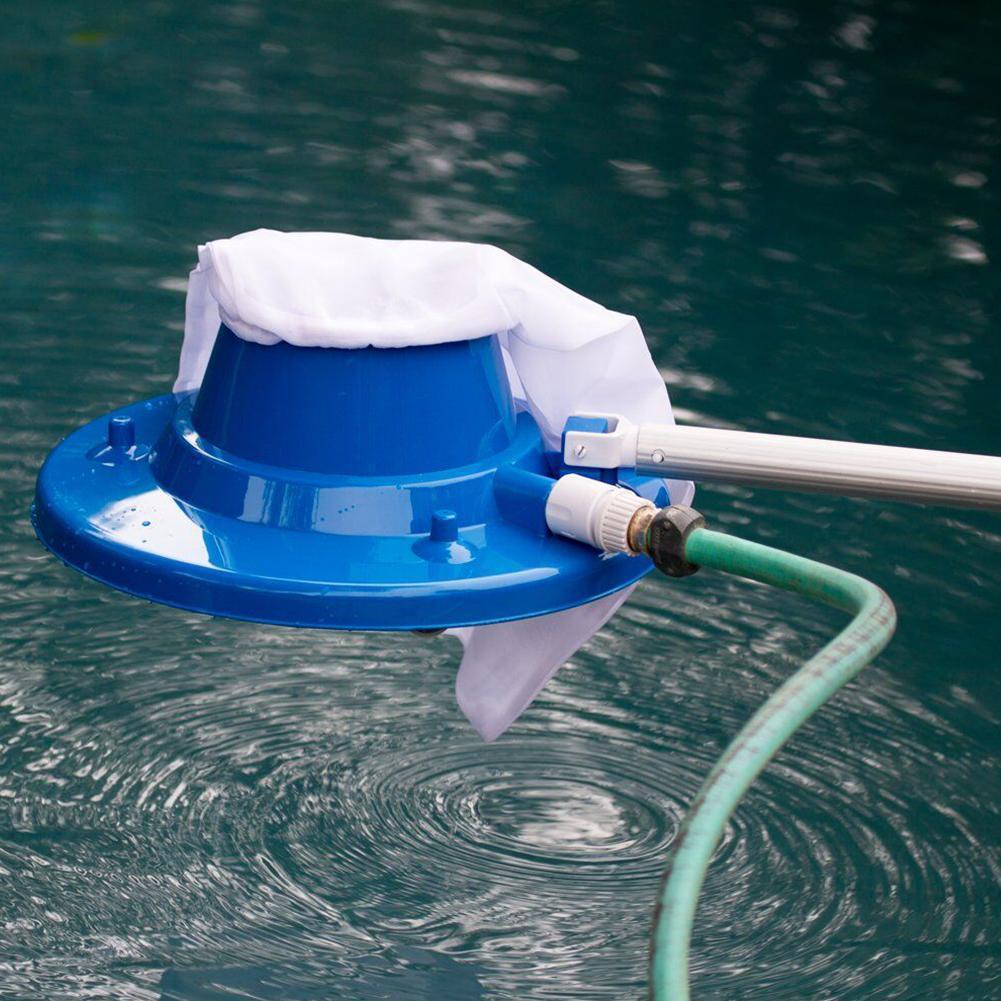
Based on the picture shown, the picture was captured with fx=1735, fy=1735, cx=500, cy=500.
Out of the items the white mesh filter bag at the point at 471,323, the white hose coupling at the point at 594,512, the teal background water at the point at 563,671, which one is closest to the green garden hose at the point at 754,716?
the white hose coupling at the point at 594,512

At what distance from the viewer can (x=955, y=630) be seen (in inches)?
56.2

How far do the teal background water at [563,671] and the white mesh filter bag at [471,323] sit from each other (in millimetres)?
249

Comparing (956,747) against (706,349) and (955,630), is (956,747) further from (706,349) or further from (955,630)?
(706,349)

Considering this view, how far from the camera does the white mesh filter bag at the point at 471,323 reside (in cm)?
82

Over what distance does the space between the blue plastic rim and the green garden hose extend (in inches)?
2.5

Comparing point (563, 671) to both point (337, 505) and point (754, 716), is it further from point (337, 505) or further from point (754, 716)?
point (754, 716)

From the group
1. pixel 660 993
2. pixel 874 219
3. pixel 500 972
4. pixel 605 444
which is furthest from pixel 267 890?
pixel 874 219

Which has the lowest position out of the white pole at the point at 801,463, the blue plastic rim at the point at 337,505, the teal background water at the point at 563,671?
the teal background water at the point at 563,671

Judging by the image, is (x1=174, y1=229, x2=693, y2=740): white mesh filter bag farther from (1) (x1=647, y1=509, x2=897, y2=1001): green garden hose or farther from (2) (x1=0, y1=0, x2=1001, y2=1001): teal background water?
(2) (x1=0, y1=0, x2=1001, y2=1001): teal background water

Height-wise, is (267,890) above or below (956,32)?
below

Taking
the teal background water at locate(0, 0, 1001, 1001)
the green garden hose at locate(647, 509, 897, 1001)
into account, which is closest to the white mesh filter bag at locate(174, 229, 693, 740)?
the green garden hose at locate(647, 509, 897, 1001)

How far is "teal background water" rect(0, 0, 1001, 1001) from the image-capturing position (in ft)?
3.67

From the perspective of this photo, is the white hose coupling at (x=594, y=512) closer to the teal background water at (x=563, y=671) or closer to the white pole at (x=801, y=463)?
the white pole at (x=801, y=463)

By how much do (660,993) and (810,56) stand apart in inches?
93.7
